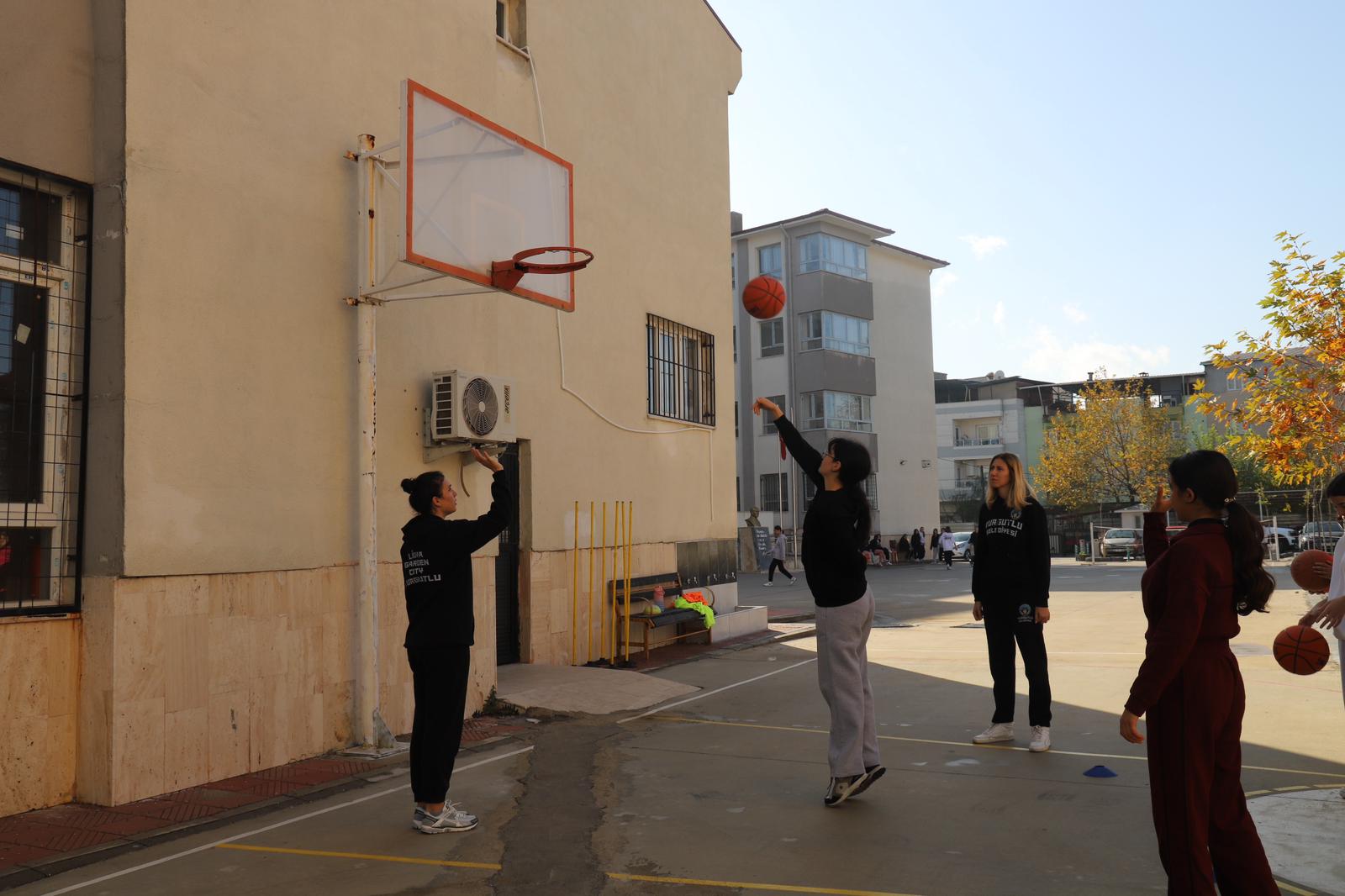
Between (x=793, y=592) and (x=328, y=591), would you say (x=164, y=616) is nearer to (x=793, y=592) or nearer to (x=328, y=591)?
(x=328, y=591)

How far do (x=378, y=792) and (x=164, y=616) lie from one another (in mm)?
1638

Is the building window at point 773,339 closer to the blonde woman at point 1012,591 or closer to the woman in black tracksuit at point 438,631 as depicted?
the blonde woman at point 1012,591

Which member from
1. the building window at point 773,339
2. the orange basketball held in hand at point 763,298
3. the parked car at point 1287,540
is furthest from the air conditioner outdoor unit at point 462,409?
the parked car at point 1287,540

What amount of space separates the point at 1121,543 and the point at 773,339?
16.0m

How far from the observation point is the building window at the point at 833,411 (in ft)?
135

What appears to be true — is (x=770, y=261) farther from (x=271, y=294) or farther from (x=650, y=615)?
(x=271, y=294)

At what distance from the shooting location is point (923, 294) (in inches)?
1857

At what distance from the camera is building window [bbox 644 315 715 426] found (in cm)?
1373

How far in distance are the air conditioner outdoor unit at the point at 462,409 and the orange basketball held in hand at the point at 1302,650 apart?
18.3 ft

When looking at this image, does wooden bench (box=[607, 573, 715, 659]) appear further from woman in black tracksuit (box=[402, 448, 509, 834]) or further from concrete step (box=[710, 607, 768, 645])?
woman in black tracksuit (box=[402, 448, 509, 834])

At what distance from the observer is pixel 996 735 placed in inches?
278

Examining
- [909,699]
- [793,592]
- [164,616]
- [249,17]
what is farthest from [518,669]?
[793,592]

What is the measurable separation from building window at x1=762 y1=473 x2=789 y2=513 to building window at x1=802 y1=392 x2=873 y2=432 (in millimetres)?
2367

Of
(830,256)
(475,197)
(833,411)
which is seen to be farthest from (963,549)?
(475,197)
